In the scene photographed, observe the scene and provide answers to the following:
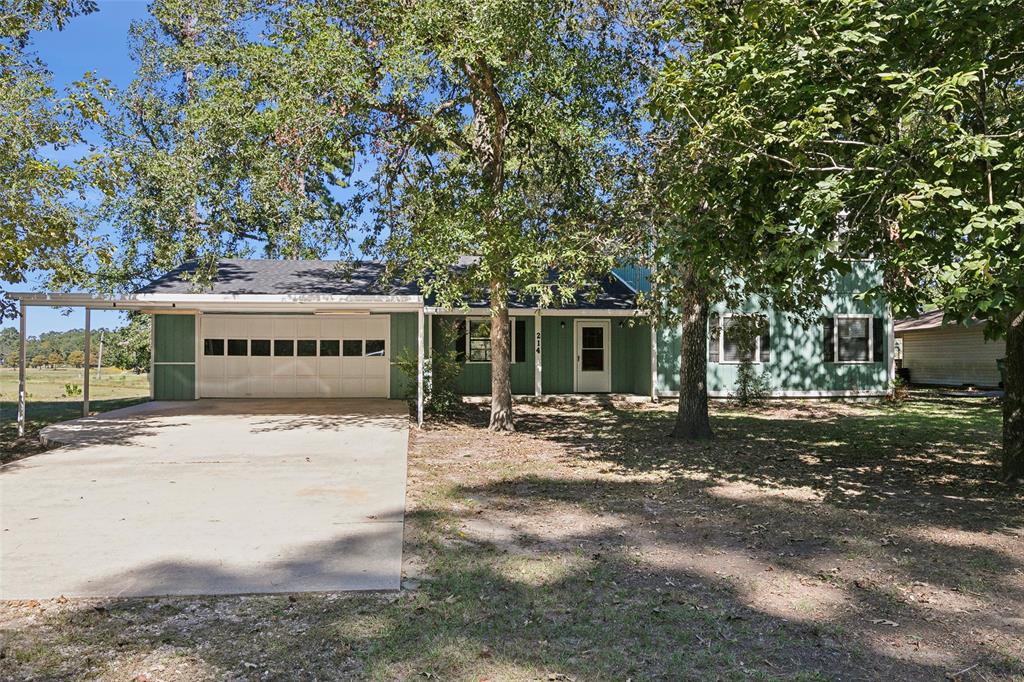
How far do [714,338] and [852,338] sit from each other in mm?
3778

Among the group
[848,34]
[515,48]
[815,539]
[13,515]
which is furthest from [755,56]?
[13,515]

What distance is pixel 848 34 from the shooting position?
15.4 ft

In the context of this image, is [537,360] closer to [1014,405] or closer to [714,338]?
[714,338]

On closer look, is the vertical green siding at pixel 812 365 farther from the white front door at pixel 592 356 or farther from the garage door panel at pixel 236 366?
the garage door panel at pixel 236 366

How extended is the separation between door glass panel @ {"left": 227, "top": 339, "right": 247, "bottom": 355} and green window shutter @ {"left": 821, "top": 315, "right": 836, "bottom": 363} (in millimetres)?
14393

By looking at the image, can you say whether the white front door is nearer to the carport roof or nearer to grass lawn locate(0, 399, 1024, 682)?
the carport roof

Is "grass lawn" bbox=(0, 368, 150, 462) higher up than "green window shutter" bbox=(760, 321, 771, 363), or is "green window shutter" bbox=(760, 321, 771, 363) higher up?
"green window shutter" bbox=(760, 321, 771, 363)

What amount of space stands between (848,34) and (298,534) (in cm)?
532

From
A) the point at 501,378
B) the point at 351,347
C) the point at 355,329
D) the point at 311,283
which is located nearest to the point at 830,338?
the point at 501,378

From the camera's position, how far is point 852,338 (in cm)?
1738

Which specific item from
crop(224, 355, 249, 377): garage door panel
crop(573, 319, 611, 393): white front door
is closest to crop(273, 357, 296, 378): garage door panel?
crop(224, 355, 249, 377): garage door panel

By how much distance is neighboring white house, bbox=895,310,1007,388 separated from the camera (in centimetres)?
2094

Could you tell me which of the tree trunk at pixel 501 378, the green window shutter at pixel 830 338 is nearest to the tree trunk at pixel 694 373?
the tree trunk at pixel 501 378

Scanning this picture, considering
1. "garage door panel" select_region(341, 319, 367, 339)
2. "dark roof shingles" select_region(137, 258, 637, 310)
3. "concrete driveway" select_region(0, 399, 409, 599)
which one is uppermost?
"dark roof shingles" select_region(137, 258, 637, 310)
